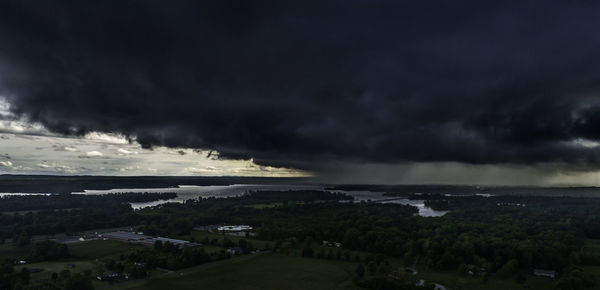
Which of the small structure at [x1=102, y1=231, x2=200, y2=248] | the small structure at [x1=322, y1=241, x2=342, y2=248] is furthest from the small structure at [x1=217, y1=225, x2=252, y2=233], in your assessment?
the small structure at [x1=322, y1=241, x2=342, y2=248]

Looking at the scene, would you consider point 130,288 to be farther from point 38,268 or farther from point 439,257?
point 439,257

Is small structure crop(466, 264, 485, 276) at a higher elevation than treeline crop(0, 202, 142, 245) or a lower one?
lower

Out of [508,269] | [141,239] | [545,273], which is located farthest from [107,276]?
[545,273]

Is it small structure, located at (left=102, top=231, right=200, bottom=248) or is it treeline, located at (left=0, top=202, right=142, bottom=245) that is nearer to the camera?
small structure, located at (left=102, top=231, right=200, bottom=248)

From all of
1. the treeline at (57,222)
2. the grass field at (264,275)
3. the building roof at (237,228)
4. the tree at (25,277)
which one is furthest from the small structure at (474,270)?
the treeline at (57,222)

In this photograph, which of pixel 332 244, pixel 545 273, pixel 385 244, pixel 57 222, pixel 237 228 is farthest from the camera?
pixel 237 228

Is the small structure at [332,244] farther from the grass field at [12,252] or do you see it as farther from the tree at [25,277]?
the grass field at [12,252]

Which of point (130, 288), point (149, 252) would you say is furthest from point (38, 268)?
point (130, 288)

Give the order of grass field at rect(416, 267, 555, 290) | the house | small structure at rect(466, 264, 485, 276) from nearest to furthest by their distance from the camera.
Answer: grass field at rect(416, 267, 555, 290) → small structure at rect(466, 264, 485, 276) → the house

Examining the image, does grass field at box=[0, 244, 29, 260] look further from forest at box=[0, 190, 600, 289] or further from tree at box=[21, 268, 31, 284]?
tree at box=[21, 268, 31, 284]

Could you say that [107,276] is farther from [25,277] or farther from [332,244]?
[332,244]
